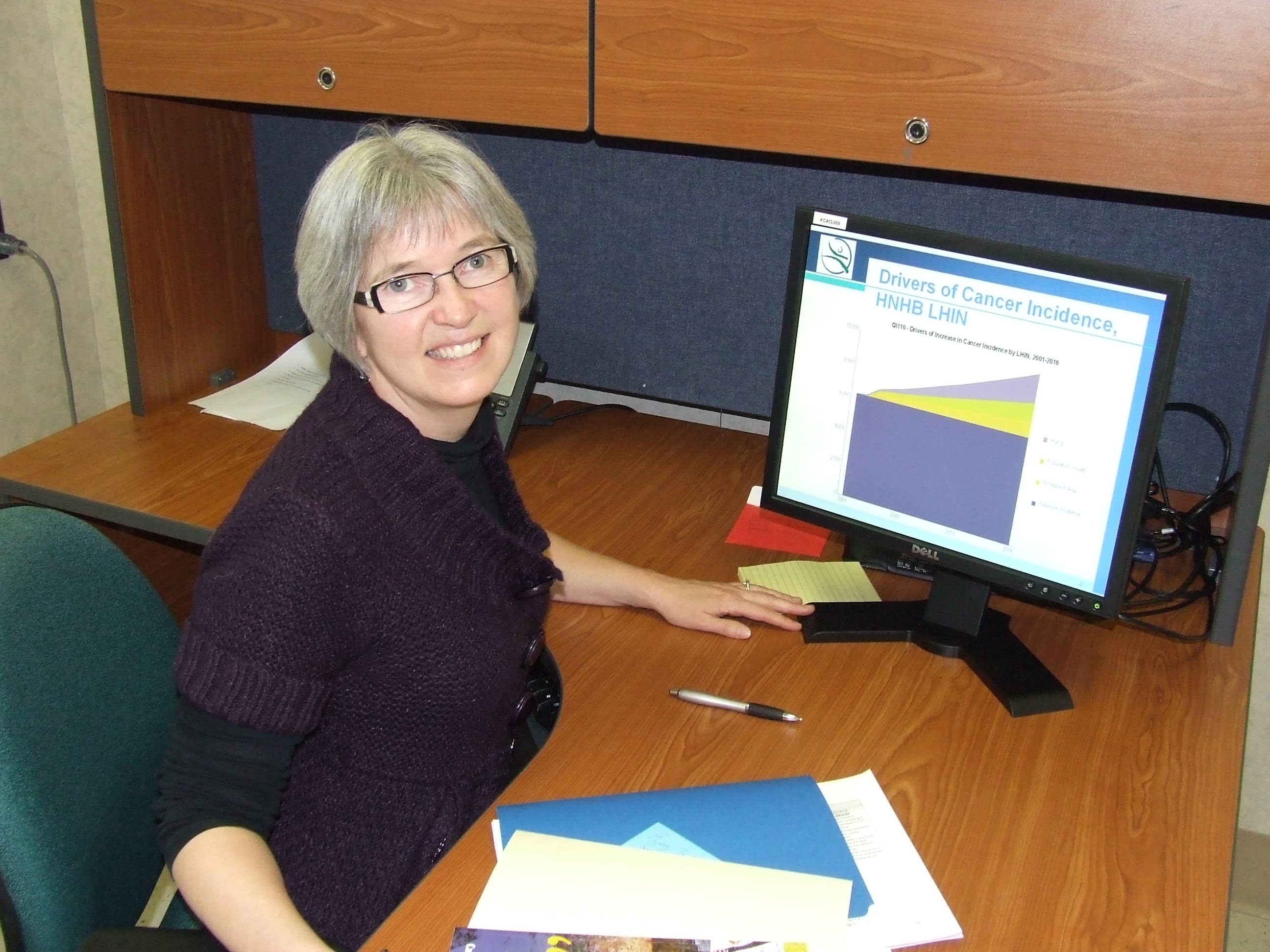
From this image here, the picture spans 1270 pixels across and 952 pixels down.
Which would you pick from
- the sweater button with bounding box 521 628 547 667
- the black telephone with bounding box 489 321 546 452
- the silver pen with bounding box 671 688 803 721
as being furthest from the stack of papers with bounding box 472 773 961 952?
the black telephone with bounding box 489 321 546 452

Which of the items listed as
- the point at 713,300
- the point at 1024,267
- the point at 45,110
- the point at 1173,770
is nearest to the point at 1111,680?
the point at 1173,770

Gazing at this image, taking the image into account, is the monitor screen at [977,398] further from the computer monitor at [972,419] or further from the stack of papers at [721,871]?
the stack of papers at [721,871]

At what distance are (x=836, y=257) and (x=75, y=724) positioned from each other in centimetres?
85

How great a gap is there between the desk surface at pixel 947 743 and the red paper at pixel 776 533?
0.02 meters

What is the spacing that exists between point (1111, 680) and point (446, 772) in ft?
2.26

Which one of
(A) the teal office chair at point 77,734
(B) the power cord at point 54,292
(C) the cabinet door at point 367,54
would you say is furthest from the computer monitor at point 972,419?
(B) the power cord at point 54,292

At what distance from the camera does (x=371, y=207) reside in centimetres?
104

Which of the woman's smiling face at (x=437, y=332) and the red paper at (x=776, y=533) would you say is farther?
the red paper at (x=776, y=533)

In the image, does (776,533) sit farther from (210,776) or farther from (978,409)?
(210,776)

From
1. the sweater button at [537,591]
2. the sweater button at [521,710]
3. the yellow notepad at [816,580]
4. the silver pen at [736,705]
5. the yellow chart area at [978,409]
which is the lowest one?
the sweater button at [521,710]

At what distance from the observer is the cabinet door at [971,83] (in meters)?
1.06

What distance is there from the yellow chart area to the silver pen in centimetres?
34

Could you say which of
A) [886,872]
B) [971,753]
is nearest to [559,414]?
[971,753]

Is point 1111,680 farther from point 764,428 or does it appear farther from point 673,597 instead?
point 764,428
